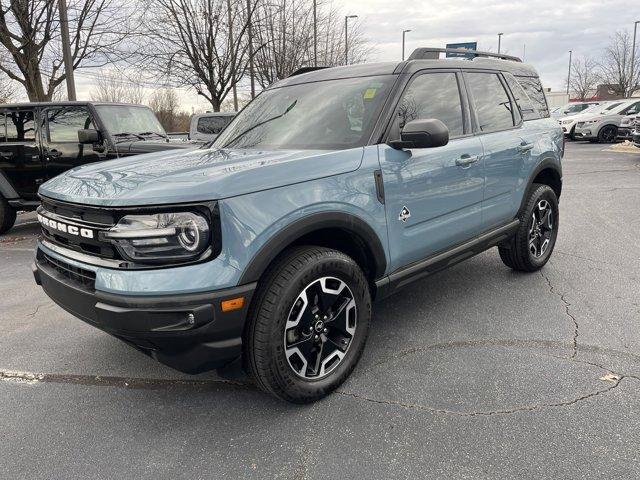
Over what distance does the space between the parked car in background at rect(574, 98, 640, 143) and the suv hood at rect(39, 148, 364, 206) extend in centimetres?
2125

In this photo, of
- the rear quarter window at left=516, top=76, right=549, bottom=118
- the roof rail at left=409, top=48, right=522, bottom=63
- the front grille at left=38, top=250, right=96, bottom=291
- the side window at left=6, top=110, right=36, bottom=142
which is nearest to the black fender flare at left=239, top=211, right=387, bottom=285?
the front grille at left=38, top=250, right=96, bottom=291

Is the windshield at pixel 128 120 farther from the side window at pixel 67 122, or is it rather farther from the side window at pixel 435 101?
the side window at pixel 435 101

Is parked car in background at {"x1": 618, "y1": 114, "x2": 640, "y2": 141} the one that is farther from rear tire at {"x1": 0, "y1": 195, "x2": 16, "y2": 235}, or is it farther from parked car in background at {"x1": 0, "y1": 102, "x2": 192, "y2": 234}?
rear tire at {"x1": 0, "y1": 195, "x2": 16, "y2": 235}

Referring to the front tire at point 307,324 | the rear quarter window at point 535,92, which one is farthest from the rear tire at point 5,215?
the rear quarter window at point 535,92

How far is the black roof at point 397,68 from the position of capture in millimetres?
3367

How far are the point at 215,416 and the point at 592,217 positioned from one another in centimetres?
650

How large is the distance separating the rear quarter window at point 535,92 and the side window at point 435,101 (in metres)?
1.28

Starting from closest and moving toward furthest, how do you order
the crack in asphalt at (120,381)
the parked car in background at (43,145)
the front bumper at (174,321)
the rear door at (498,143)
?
the front bumper at (174,321) < the crack in asphalt at (120,381) < the rear door at (498,143) < the parked car in background at (43,145)

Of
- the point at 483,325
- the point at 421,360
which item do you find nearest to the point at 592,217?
the point at 483,325

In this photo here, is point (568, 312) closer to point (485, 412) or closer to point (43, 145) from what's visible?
point (485, 412)

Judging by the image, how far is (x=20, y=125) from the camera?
284 inches

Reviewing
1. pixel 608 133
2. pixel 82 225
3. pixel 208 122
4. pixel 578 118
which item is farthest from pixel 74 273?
pixel 578 118

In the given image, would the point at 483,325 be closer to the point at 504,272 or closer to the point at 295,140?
the point at 504,272

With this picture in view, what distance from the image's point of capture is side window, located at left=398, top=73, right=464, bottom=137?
3.28 meters
